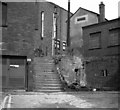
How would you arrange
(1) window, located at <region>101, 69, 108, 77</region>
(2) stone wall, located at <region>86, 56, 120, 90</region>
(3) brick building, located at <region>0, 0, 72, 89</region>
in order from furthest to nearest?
(1) window, located at <region>101, 69, 108, 77</region>, (2) stone wall, located at <region>86, 56, 120, 90</region>, (3) brick building, located at <region>0, 0, 72, 89</region>

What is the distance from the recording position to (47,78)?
15.0 metres

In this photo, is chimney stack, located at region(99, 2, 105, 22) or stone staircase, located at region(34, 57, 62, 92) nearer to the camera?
stone staircase, located at region(34, 57, 62, 92)

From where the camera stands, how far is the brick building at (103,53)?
783 inches

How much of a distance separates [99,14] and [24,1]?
18633 millimetres

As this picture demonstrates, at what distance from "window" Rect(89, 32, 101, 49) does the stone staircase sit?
381 inches

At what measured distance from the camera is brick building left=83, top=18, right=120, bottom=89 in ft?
65.3

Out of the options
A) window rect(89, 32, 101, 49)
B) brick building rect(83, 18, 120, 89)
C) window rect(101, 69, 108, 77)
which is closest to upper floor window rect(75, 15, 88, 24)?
brick building rect(83, 18, 120, 89)

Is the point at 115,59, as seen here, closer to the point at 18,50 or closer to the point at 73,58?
the point at 73,58

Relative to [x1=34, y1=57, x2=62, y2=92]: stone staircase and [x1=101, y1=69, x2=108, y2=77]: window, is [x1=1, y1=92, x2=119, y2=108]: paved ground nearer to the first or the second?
[x1=34, y1=57, x2=62, y2=92]: stone staircase

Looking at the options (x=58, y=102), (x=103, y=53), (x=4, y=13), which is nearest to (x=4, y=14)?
(x=4, y=13)

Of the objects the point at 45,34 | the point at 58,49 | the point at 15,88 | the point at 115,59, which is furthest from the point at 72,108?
the point at 58,49

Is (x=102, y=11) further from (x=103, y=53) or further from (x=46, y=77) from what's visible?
(x=46, y=77)

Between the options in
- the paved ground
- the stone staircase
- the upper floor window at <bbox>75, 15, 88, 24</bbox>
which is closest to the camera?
the paved ground

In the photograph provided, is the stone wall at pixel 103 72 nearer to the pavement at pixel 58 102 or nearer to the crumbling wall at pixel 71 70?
the crumbling wall at pixel 71 70
